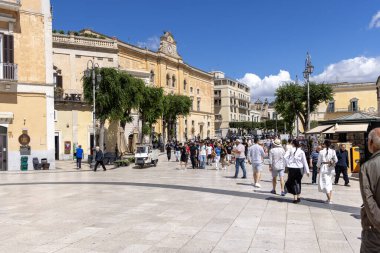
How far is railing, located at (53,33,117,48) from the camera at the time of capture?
134ft

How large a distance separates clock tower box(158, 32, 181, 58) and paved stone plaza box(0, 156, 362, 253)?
52.1 metres

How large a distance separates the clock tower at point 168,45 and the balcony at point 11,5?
3912 cm

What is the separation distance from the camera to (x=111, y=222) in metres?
8.79

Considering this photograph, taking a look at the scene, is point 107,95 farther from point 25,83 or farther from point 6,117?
point 6,117

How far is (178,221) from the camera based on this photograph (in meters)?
8.83

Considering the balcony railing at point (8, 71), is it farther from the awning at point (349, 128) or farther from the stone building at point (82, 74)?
the awning at point (349, 128)

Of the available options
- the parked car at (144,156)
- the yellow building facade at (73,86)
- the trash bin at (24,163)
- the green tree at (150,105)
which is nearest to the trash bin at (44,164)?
the trash bin at (24,163)

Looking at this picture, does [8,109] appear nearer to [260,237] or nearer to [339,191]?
[339,191]

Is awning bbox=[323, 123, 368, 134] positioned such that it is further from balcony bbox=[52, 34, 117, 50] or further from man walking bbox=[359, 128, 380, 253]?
balcony bbox=[52, 34, 117, 50]

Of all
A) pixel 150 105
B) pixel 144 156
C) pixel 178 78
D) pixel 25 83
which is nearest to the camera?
pixel 25 83

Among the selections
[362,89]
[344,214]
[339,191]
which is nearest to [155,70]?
[362,89]

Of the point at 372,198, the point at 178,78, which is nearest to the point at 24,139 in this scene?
the point at 372,198

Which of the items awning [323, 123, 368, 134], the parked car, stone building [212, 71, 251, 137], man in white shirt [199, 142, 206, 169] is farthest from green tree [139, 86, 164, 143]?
stone building [212, 71, 251, 137]

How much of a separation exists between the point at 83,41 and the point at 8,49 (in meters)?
18.6
